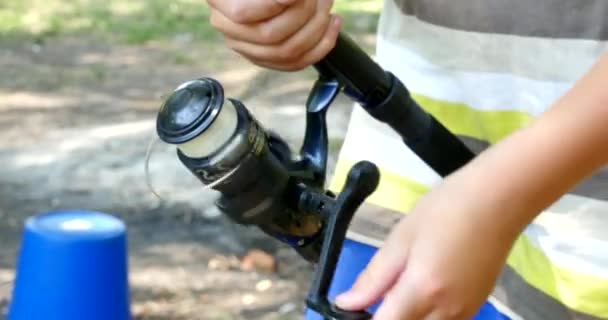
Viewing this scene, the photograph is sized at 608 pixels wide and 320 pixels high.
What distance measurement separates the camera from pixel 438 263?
55 centimetres

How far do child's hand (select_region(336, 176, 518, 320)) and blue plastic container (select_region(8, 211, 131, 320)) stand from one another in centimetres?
59

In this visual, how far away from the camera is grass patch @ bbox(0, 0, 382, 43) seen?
4020 millimetres

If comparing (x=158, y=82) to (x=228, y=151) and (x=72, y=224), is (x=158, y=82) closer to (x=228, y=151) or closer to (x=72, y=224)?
(x=72, y=224)

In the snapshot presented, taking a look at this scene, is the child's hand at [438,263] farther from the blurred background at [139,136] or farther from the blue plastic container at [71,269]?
the blurred background at [139,136]

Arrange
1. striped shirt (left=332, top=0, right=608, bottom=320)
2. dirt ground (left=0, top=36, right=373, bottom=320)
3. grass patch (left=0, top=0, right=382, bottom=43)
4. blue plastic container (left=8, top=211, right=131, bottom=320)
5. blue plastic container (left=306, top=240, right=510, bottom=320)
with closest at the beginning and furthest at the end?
striped shirt (left=332, top=0, right=608, bottom=320), blue plastic container (left=306, top=240, right=510, bottom=320), blue plastic container (left=8, top=211, right=131, bottom=320), dirt ground (left=0, top=36, right=373, bottom=320), grass patch (left=0, top=0, right=382, bottom=43)

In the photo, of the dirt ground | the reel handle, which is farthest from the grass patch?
the reel handle

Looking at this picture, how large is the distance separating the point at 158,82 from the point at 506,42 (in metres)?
2.68

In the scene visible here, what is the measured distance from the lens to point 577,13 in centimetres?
80

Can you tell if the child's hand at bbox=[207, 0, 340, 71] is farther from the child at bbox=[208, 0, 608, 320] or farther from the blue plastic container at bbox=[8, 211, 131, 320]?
the blue plastic container at bbox=[8, 211, 131, 320]

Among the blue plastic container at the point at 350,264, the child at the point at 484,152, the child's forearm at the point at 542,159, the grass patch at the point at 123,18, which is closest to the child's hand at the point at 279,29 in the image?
the child at the point at 484,152

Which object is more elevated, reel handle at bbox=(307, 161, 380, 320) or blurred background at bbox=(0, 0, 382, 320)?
reel handle at bbox=(307, 161, 380, 320)

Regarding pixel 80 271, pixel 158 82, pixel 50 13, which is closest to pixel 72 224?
pixel 80 271

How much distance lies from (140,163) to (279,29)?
2.07m

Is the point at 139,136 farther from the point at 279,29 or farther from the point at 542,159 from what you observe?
the point at 542,159
